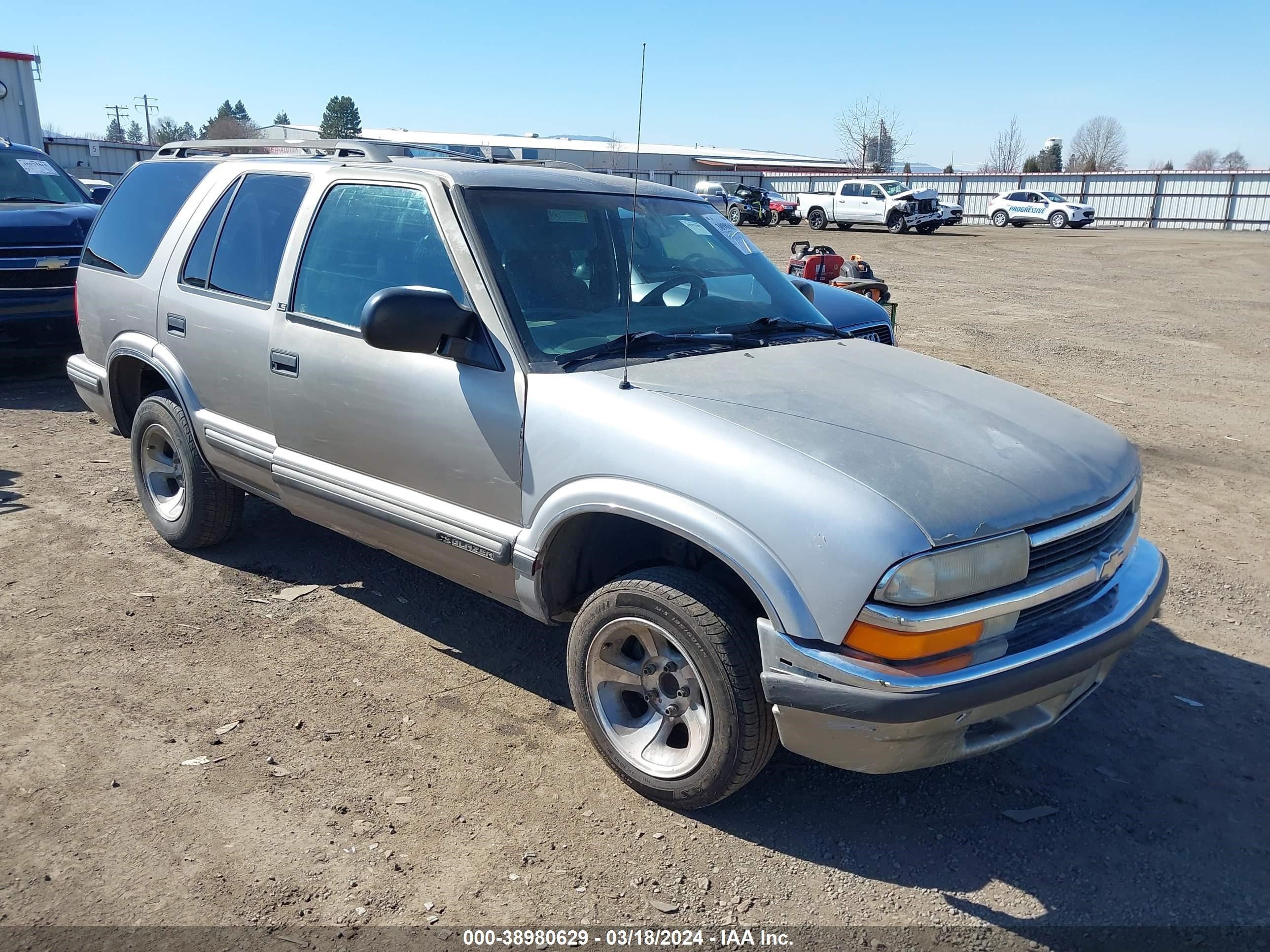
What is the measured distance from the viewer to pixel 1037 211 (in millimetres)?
41500

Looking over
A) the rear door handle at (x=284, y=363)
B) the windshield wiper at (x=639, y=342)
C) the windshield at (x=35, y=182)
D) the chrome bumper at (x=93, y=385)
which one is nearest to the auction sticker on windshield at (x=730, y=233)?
the windshield wiper at (x=639, y=342)

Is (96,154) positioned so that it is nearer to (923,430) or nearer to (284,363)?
(284,363)

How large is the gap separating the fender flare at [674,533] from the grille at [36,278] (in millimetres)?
6681

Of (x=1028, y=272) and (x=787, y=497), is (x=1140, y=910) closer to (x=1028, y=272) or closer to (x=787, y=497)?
(x=787, y=497)

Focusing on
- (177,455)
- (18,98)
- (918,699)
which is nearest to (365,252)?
(177,455)

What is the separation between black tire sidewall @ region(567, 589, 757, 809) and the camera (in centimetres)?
291

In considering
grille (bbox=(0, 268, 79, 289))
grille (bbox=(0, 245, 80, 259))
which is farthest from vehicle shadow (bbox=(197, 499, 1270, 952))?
grille (bbox=(0, 245, 80, 259))

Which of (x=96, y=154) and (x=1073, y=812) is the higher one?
(x=96, y=154)

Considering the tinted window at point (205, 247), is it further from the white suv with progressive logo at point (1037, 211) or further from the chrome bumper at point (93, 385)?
the white suv with progressive logo at point (1037, 211)

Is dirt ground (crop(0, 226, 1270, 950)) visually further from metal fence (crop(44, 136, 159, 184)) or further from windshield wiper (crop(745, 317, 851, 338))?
metal fence (crop(44, 136, 159, 184))

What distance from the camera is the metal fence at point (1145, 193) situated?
139 ft

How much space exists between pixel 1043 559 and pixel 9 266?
8.51 m

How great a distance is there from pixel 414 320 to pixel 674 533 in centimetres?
114

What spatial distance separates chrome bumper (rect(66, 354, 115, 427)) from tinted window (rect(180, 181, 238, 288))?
1070 millimetres
